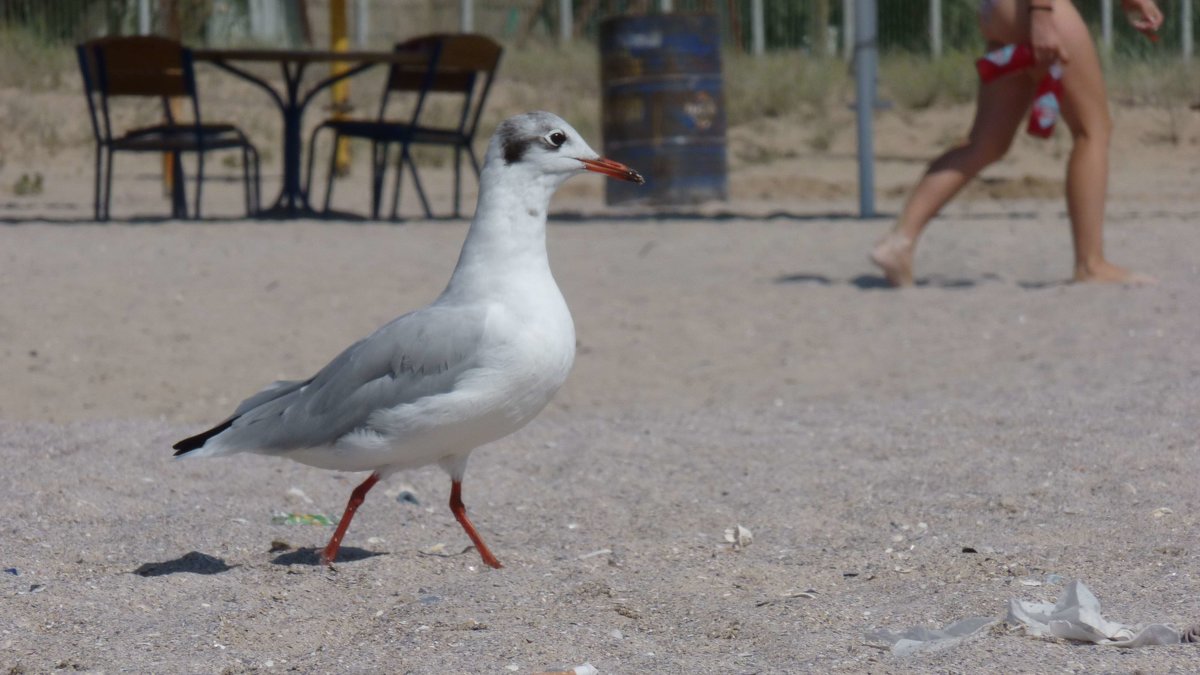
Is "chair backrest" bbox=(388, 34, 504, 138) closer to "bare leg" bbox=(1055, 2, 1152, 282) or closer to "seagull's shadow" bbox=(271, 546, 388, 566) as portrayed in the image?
"bare leg" bbox=(1055, 2, 1152, 282)

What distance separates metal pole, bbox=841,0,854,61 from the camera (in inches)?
766

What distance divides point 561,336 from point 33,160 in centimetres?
1292

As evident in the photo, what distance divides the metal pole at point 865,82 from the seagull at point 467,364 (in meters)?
6.11

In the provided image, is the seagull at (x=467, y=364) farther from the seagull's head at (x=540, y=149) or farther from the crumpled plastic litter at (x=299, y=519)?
the crumpled plastic litter at (x=299, y=519)

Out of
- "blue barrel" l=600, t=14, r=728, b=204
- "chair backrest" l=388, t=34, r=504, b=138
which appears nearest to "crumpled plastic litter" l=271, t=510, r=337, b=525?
"chair backrest" l=388, t=34, r=504, b=138

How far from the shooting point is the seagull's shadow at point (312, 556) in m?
3.20

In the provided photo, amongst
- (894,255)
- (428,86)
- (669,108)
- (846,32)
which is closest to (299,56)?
(428,86)

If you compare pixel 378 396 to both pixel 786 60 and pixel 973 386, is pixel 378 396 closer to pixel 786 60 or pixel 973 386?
pixel 973 386

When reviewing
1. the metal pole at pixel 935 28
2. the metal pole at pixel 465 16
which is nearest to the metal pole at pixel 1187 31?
the metal pole at pixel 935 28

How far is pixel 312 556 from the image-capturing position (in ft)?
10.7

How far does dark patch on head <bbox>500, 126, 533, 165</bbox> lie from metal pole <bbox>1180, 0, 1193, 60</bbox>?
16.2 metres

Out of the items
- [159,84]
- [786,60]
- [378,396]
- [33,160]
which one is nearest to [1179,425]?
[378,396]

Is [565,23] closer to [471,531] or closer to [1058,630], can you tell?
[471,531]

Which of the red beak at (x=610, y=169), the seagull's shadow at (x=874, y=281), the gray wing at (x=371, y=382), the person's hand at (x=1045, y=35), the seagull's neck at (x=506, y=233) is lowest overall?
the seagull's shadow at (x=874, y=281)
